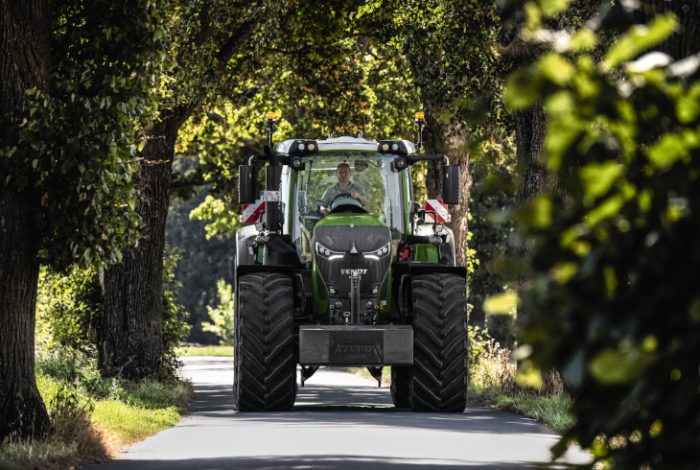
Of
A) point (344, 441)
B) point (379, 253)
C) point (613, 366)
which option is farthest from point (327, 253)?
point (613, 366)

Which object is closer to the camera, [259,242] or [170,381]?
[259,242]

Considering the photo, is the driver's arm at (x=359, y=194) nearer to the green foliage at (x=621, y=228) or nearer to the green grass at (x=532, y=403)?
the green grass at (x=532, y=403)

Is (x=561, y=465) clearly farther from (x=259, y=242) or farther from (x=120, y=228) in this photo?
(x=259, y=242)

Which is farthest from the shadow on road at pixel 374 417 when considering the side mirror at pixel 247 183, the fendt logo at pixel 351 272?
the side mirror at pixel 247 183

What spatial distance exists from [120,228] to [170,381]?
36.0 feet

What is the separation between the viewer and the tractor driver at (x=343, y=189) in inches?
619

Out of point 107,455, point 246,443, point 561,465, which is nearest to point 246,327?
point 246,443

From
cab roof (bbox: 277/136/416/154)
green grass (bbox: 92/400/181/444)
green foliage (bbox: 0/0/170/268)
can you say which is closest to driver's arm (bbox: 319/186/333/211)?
cab roof (bbox: 277/136/416/154)

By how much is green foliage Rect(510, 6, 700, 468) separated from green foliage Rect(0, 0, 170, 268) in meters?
9.09

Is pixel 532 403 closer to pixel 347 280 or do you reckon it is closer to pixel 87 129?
pixel 347 280

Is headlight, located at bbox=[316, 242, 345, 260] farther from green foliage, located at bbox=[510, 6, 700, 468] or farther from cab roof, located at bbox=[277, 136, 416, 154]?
green foliage, located at bbox=[510, 6, 700, 468]

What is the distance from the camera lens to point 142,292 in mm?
22797

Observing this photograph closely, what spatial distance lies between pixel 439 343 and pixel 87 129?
167 inches

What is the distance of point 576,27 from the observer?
1767 centimetres
